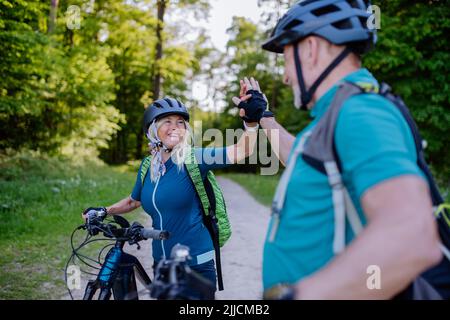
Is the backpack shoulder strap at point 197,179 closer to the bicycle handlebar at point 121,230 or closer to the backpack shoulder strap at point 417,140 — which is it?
the bicycle handlebar at point 121,230

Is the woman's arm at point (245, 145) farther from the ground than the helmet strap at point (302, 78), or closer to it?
closer to it

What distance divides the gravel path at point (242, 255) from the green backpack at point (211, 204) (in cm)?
89

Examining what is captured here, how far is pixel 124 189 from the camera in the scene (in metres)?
13.5

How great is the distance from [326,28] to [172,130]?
2.44 metres

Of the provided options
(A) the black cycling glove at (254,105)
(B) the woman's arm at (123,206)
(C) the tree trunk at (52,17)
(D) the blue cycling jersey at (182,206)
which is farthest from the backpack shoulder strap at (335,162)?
(C) the tree trunk at (52,17)

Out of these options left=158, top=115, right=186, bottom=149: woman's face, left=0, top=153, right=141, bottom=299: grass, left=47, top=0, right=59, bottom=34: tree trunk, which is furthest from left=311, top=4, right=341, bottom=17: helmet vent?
left=47, top=0, right=59, bottom=34: tree trunk

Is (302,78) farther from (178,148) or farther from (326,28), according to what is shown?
(178,148)

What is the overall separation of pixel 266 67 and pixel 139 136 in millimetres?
Answer: 13719

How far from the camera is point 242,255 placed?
25.8 ft

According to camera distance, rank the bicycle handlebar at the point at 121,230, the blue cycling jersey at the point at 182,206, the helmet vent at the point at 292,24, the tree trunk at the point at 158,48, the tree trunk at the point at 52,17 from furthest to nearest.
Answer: the tree trunk at the point at 158,48
the tree trunk at the point at 52,17
the blue cycling jersey at the point at 182,206
the bicycle handlebar at the point at 121,230
the helmet vent at the point at 292,24

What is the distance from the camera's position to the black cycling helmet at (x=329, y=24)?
1.63m

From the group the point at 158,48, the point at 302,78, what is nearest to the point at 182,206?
the point at 302,78

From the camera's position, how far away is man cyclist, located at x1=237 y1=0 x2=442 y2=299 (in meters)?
1.11

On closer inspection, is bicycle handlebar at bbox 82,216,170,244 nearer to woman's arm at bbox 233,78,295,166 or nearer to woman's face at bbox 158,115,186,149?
woman's face at bbox 158,115,186,149
